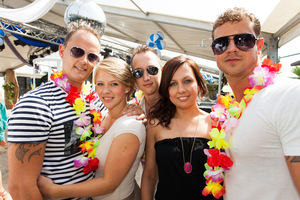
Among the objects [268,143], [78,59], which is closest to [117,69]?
[78,59]

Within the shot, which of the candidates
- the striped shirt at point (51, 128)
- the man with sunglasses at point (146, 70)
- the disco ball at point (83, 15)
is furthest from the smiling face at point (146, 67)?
the disco ball at point (83, 15)

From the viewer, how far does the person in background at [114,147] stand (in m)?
1.27

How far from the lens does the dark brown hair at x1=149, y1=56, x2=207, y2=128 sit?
1.58 meters

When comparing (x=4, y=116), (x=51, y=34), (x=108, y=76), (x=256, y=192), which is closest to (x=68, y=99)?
(x=108, y=76)

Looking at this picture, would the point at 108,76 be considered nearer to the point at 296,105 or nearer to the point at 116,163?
the point at 116,163

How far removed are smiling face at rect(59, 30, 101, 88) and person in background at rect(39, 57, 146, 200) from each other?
0.12 meters

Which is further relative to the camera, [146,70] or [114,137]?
[146,70]

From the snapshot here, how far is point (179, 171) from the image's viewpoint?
4.55 feet

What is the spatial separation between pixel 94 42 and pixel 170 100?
81 cm

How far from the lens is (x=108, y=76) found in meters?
1.53

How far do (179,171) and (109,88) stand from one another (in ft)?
2.66

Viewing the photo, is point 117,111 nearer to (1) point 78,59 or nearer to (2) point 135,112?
(2) point 135,112

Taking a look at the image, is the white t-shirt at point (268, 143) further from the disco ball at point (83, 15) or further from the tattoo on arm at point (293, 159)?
the disco ball at point (83, 15)

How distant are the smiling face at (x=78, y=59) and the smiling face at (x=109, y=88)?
4.9 inches
